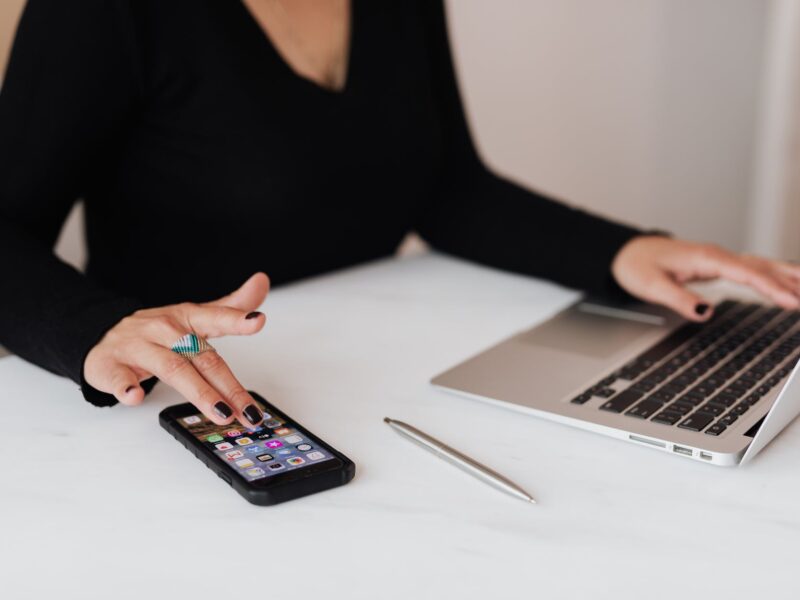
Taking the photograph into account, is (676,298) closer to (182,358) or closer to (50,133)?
(182,358)

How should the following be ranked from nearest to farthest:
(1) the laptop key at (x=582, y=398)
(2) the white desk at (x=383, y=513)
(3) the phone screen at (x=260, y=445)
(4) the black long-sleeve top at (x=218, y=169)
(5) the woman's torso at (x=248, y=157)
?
(2) the white desk at (x=383, y=513)
(3) the phone screen at (x=260, y=445)
(1) the laptop key at (x=582, y=398)
(4) the black long-sleeve top at (x=218, y=169)
(5) the woman's torso at (x=248, y=157)

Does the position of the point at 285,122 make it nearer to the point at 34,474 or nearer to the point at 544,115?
the point at 34,474

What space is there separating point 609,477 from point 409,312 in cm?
39

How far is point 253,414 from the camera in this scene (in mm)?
709

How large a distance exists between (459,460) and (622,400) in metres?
0.16

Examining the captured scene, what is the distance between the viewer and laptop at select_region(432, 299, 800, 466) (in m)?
0.70

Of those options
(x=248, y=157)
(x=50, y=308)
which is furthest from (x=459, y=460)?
(x=248, y=157)

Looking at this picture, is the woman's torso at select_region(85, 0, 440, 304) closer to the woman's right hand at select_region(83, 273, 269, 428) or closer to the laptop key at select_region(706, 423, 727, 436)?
the woman's right hand at select_region(83, 273, 269, 428)

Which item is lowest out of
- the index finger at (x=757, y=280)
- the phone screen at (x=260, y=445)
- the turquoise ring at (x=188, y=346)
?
the phone screen at (x=260, y=445)

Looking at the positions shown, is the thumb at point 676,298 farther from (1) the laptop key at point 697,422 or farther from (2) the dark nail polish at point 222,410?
(2) the dark nail polish at point 222,410

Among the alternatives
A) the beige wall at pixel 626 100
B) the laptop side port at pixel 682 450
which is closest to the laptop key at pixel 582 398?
the laptop side port at pixel 682 450

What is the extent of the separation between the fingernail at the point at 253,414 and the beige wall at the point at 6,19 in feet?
2.63

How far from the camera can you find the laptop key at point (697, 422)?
712mm

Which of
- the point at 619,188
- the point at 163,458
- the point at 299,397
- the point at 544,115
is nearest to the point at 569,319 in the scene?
the point at 299,397
